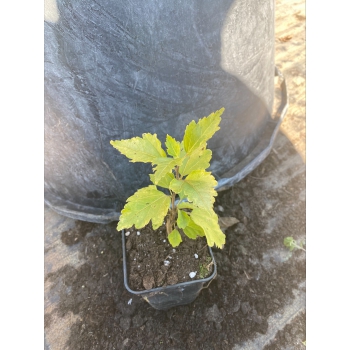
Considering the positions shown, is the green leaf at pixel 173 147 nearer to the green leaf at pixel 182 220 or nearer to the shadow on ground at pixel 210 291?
the green leaf at pixel 182 220

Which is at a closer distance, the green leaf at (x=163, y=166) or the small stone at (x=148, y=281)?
the green leaf at (x=163, y=166)

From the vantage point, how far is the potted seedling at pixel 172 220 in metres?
0.89

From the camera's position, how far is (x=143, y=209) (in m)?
0.95

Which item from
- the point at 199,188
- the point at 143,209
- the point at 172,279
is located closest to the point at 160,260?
the point at 172,279

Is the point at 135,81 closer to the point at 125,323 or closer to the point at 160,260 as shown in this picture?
the point at 160,260

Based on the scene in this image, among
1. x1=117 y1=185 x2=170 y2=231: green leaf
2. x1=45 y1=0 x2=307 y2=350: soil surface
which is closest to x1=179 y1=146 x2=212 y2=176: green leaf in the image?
x1=117 y1=185 x2=170 y2=231: green leaf

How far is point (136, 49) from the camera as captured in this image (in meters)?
1.06

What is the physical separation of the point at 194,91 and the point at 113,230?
906 millimetres

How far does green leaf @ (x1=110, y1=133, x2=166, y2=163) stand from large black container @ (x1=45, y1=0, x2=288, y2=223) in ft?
1.07

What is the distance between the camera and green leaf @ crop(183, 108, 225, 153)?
0.89m

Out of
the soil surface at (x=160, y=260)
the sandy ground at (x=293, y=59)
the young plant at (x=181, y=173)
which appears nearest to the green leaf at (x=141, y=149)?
the young plant at (x=181, y=173)

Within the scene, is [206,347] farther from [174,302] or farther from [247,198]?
[247,198]

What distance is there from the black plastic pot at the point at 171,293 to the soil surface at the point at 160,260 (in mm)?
22

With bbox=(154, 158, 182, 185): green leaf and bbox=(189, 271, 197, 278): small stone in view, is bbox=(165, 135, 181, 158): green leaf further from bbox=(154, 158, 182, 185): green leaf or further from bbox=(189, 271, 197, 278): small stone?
bbox=(189, 271, 197, 278): small stone
